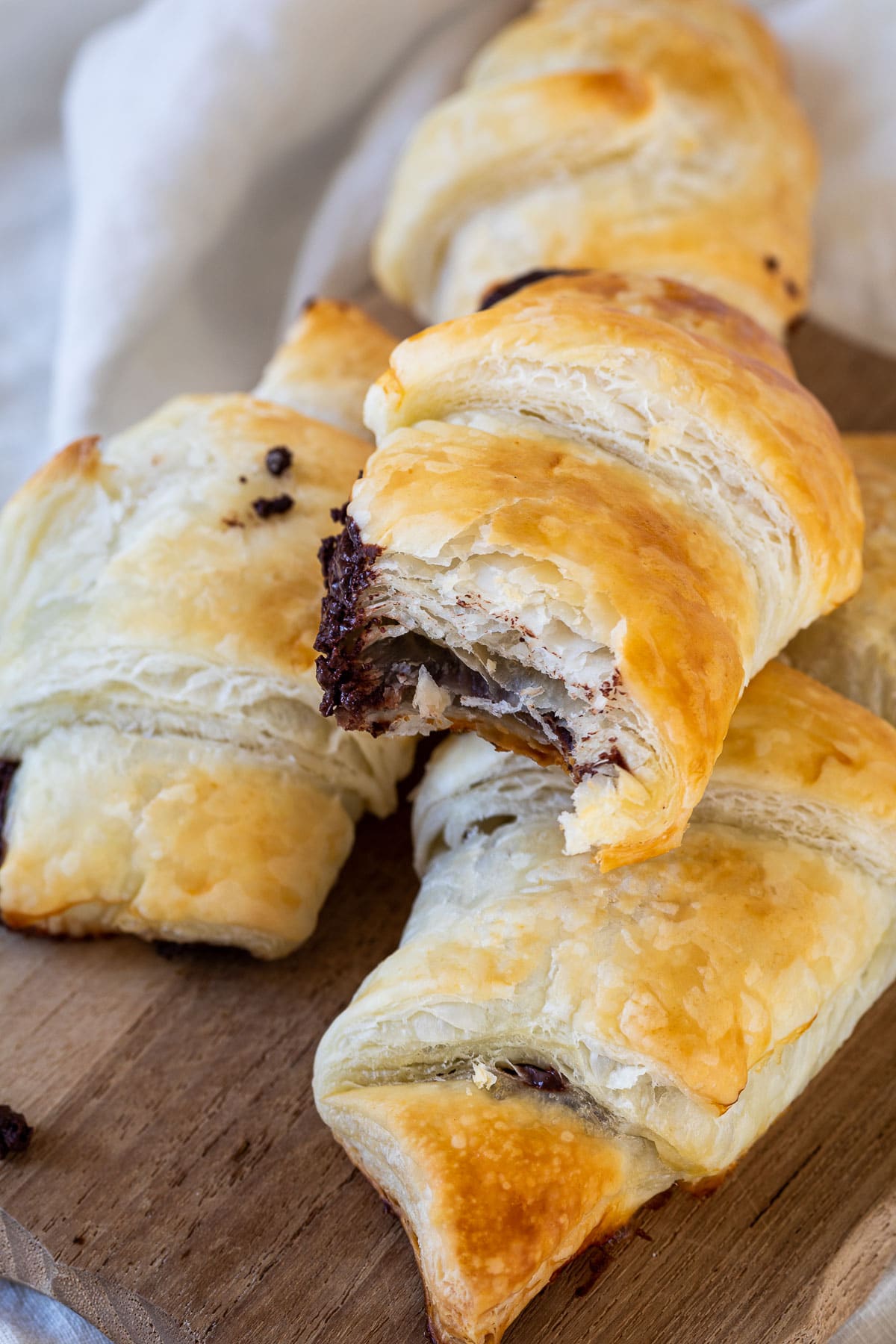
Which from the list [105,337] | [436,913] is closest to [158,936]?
[436,913]

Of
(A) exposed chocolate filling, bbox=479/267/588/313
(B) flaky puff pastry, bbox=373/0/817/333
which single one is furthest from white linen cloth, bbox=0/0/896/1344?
(A) exposed chocolate filling, bbox=479/267/588/313

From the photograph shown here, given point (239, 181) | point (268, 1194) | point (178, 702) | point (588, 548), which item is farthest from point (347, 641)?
point (239, 181)

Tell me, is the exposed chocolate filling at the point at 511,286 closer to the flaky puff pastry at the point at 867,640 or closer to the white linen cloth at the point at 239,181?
the flaky puff pastry at the point at 867,640

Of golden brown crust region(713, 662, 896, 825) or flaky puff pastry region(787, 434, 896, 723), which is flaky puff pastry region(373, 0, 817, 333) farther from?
golden brown crust region(713, 662, 896, 825)

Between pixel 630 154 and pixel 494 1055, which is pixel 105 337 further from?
pixel 494 1055

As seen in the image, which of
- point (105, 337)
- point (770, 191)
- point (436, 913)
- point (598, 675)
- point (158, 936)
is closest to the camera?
point (598, 675)

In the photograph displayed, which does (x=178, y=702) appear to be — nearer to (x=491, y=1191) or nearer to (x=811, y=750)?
(x=491, y=1191)

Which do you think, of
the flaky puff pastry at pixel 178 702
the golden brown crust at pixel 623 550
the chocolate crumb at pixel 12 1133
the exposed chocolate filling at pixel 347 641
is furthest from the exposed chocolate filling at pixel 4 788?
the golden brown crust at pixel 623 550
